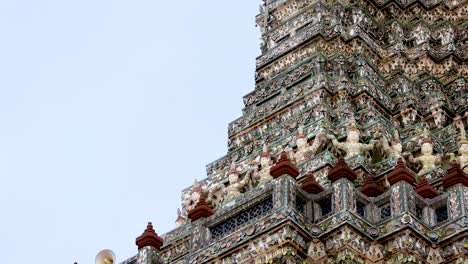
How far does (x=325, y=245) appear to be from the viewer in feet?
82.8

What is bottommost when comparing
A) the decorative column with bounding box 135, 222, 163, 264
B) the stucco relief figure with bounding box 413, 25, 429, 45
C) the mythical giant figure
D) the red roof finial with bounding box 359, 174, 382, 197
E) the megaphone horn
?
the decorative column with bounding box 135, 222, 163, 264

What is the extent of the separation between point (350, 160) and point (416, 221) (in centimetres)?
560

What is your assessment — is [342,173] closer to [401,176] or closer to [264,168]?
[401,176]

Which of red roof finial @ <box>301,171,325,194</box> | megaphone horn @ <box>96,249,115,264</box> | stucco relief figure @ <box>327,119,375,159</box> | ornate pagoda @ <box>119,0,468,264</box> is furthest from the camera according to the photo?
stucco relief figure @ <box>327,119,375,159</box>

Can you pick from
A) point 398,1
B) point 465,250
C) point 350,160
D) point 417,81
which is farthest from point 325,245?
point 398,1

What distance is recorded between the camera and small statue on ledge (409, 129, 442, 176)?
104 ft

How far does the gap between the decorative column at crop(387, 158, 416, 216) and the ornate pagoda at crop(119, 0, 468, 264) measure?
25 mm

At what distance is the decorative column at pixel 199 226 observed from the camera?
2652cm

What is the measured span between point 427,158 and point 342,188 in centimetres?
657

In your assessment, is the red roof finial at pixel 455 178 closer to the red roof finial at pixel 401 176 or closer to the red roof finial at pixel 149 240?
the red roof finial at pixel 401 176

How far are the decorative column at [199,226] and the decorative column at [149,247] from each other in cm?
97

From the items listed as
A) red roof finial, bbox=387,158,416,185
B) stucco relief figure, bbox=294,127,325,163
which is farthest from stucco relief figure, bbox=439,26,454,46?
red roof finial, bbox=387,158,416,185

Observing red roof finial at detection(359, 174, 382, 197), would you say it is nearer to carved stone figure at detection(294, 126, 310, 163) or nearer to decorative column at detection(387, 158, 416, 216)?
decorative column at detection(387, 158, 416, 216)

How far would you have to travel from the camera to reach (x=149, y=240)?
27328 mm
